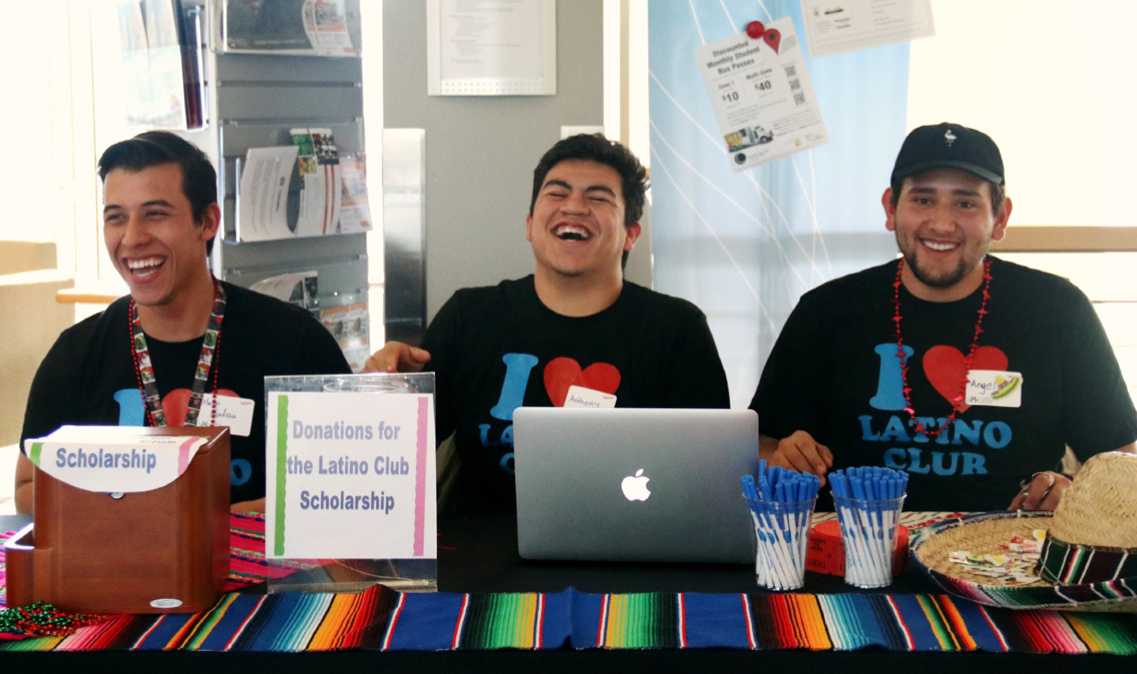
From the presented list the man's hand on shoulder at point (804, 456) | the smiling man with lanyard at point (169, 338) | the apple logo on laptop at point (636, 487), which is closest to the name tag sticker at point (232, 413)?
the smiling man with lanyard at point (169, 338)

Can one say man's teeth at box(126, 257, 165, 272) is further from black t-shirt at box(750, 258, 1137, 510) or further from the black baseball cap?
the black baseball cap

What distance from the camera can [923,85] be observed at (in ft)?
17.4

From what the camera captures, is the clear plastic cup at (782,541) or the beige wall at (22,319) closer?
the clear plastic cup at (782,541)

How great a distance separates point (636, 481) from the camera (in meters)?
Answer: 1.74

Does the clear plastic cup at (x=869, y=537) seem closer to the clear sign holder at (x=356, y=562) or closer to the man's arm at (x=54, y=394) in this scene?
the clear sign holder at (x=356, y=562)

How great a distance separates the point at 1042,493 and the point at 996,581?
397mm

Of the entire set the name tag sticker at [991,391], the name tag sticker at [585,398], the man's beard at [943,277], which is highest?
the man's beard at [943,277]

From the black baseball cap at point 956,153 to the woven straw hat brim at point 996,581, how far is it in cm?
83

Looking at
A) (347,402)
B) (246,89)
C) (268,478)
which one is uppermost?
(246,89)

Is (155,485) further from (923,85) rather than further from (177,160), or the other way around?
(923,85)

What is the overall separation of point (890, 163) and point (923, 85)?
2352 millimetres

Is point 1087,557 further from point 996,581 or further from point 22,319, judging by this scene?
point 22,319

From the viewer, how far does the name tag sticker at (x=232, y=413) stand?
2.31 metres

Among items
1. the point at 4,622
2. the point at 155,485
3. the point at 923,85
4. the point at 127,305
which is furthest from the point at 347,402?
the point at 923,85
